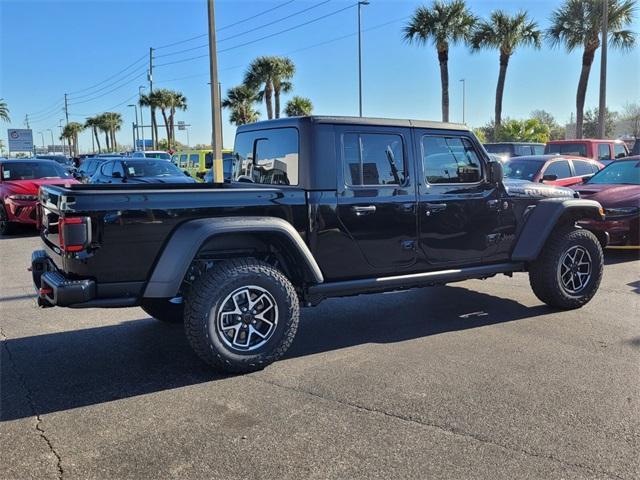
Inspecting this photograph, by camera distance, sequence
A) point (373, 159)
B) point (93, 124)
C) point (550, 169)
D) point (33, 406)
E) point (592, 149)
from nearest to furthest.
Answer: point (33, 406), point (373, 159), point (550, 169), point (592, 149), point (93, 124)

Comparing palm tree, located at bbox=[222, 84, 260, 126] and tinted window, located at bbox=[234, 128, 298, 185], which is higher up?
palm tree, located at bbox=[222, 84, 260, 126]

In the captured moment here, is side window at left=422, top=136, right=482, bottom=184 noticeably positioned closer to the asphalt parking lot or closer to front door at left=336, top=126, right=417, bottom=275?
front door at left=336, top=126, right=417, bottom=275

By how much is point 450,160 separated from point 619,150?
1289 cm

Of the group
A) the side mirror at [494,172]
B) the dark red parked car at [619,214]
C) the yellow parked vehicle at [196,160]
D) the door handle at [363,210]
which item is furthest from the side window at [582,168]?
the yellow parked vehicle at [196,160]

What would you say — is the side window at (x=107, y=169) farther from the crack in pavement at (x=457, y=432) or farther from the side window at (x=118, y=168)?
the crack in pavement at (x=457, y=432)

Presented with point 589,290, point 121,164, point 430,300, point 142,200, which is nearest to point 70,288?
point 142,200

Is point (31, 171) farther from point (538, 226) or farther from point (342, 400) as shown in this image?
point (342, 400)

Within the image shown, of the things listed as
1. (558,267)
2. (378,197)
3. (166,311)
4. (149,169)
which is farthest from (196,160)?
(378,197)

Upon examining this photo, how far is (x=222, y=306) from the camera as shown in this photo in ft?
13.8

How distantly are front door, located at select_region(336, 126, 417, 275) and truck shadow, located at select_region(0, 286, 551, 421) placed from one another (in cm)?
79

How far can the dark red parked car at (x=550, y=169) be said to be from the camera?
10.9 m

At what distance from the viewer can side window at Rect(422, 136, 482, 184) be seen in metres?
5.24

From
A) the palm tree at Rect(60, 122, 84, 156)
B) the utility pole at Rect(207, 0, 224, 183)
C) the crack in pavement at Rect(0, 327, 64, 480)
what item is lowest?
the crack in pavement at Rect(0, 327, 64, 480)

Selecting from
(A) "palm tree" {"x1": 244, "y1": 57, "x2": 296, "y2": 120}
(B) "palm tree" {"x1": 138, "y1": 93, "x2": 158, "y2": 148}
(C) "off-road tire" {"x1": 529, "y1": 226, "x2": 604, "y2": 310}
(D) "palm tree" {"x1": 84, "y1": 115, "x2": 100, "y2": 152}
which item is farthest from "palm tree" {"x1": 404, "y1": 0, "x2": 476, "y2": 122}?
(D) "palm tree" {"x1": 84, "y1": 115, "x2": 100, "y2": 152}
